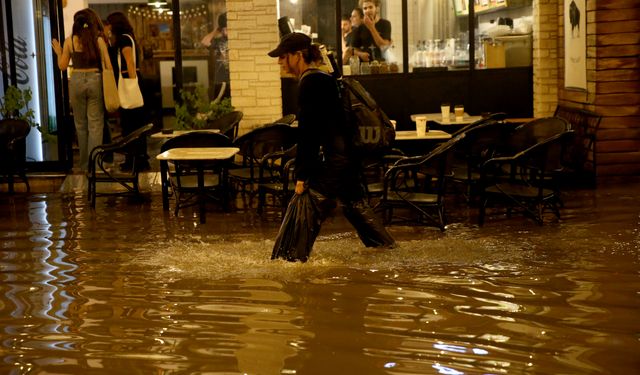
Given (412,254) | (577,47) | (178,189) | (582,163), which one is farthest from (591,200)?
(178,189)

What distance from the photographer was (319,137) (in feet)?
22.4

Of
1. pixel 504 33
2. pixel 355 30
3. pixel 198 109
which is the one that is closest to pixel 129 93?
pixel 198 109

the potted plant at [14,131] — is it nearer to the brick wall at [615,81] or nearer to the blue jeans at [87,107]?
the blue jeans at [87,107]

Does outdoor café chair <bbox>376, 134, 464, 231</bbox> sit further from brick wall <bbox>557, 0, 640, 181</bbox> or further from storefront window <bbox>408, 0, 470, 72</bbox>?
storefront window <bbox>408, 0, 470, 72</bbox>

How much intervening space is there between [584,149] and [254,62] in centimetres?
405

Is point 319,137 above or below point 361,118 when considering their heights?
below

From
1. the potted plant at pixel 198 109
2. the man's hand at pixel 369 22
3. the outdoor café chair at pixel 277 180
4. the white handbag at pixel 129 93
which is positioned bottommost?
the outdoor café chair at pixel 277 180

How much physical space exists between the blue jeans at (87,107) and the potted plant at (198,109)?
92 cm

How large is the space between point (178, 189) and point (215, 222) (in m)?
0.52

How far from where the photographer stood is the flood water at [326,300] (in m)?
5.04

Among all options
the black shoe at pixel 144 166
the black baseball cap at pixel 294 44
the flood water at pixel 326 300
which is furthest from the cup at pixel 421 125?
the black shoe at pixel 144 166

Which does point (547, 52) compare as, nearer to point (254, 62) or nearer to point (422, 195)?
point (254, 62)

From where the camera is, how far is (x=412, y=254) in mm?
7430

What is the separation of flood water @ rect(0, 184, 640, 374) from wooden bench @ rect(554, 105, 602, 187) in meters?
1.78
